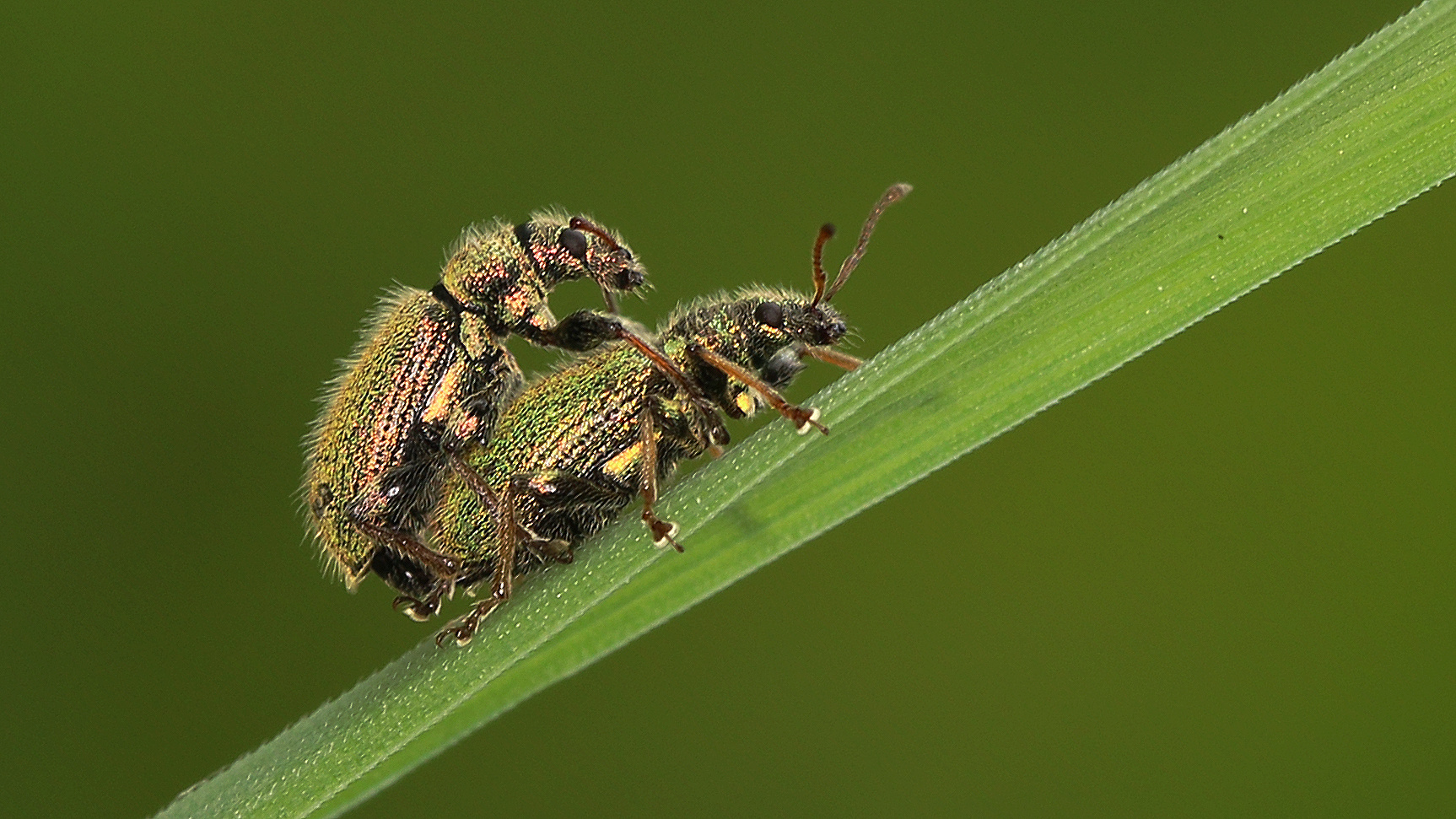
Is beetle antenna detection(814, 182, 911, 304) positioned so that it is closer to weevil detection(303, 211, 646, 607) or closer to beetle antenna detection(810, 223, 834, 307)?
beetle antenna detection(810, 223, 834, 307)

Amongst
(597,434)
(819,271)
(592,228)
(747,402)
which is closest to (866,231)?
(819,271)

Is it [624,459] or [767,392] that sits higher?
[624,459]

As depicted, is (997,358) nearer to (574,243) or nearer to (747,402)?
(747,402)

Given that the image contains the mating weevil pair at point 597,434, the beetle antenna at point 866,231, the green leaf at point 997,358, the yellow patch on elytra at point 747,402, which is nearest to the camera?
the green leaf at point 997,358

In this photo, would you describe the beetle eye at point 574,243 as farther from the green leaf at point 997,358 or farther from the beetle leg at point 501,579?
the green leaf at point 997,358

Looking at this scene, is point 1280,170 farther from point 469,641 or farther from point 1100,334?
point 469,641

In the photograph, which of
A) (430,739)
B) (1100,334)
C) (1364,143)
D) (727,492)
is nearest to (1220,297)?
(1100,334)

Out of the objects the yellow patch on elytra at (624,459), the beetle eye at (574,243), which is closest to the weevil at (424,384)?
the beetle eye at (574,243)

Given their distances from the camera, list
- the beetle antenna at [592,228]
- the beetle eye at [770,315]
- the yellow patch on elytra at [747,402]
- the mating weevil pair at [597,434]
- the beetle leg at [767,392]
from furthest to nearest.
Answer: the beetle antenna at [592,228] < the beetle eye at [770,315] < the yellow patch on elytra at [747,402] < the mating weevil pair at [597,434] < the beetle leg at [767,392]
